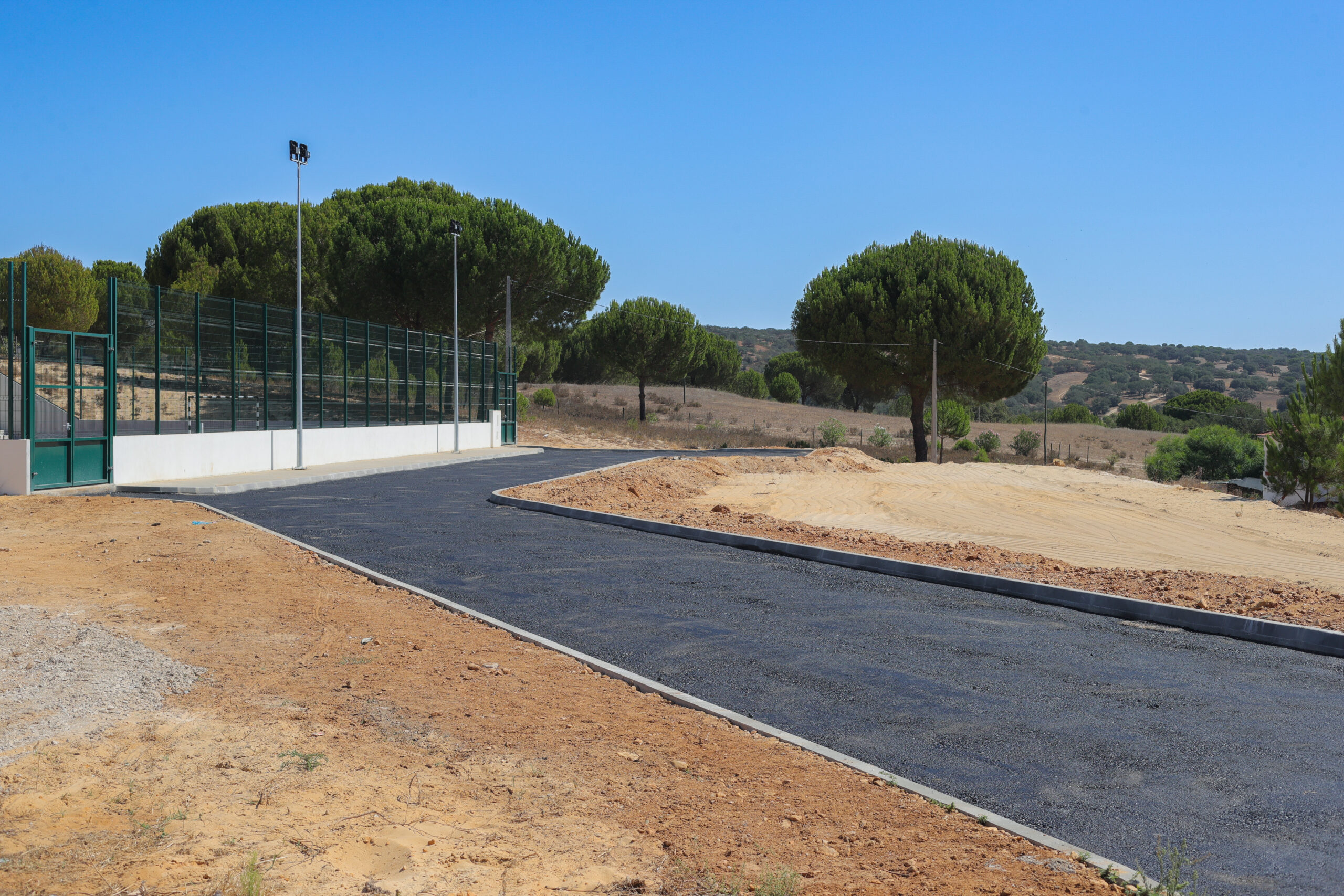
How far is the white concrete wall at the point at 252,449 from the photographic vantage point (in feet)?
68.5

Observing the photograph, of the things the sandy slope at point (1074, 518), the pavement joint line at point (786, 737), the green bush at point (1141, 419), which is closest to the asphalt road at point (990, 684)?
the pavement joint line at point (786, 737)

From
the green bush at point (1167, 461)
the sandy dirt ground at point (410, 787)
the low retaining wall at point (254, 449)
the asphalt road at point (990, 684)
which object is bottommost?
the green bush at point (1167, 461)

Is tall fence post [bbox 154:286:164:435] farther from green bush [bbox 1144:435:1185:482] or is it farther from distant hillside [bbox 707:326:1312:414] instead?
distant hillside [bbox 707:326:1312:414]

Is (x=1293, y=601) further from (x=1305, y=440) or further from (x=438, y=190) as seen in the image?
(x=438, y=190)

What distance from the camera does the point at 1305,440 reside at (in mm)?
30438

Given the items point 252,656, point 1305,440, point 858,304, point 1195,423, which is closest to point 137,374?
point 252,656

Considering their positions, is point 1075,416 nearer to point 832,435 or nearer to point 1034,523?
point 832,435

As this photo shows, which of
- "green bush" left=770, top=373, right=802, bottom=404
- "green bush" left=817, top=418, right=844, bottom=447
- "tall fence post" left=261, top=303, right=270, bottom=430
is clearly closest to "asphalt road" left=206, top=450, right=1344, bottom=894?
"tall fence post" left=261, top=303, right=270, bottom=430

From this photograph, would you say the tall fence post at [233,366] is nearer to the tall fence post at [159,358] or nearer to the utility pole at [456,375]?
the tall fence post at [159,358]

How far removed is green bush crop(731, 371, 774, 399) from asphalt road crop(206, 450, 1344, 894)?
80.7 m

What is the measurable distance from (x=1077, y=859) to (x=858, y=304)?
4902 centimetres

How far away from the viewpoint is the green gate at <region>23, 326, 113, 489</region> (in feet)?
59.6

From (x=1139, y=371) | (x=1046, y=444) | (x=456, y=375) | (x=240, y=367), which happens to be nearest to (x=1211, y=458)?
(x=1046, y=444)

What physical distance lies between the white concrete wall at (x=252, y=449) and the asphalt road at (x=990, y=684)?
1014 centimetres
